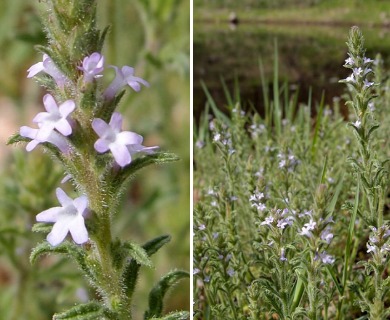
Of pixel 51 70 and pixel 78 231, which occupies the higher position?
pixel 51 70

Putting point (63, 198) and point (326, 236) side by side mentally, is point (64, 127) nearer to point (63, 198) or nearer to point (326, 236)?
point (63, 198)

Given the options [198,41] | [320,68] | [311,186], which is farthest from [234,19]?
[311,186]

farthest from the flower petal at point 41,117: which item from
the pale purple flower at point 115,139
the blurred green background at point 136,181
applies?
the blurred green background at point 136,181

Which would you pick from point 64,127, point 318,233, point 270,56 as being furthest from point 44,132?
point 270,56

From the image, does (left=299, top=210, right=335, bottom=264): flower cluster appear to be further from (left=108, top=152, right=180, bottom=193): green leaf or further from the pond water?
the pond water

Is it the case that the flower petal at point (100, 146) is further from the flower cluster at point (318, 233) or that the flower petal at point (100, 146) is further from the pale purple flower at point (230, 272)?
the pale purple flower at point (230, 272)

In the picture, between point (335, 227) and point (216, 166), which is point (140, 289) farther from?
point (335, 227)

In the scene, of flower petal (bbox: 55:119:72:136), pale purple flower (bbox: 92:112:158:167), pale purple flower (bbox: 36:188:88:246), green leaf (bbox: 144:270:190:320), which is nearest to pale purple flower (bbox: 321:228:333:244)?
green leaf (bbox: 144:270:190:320)
